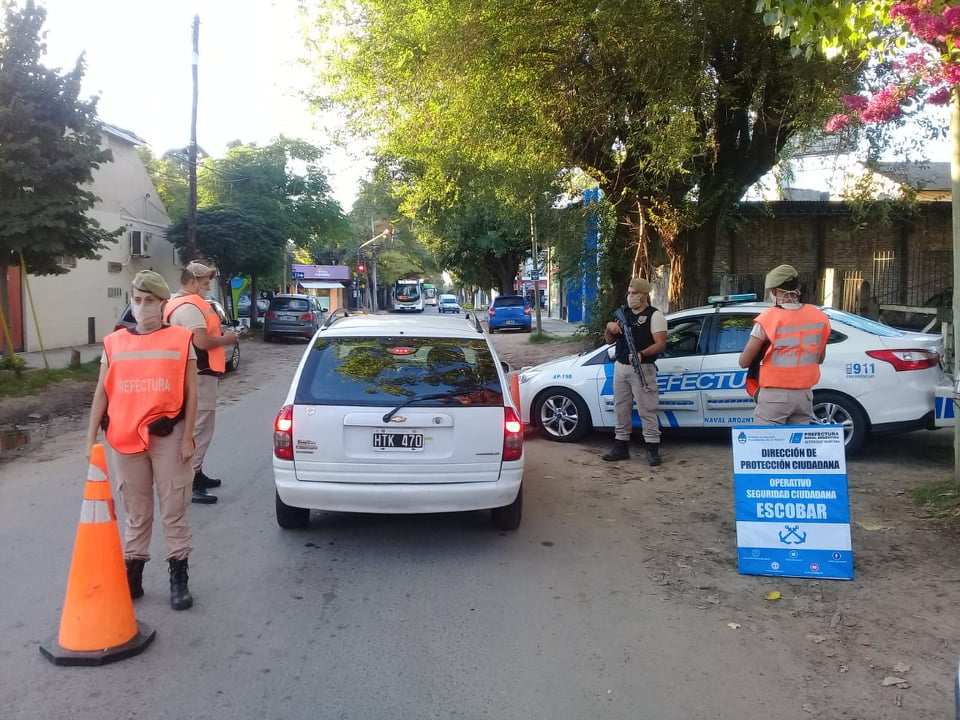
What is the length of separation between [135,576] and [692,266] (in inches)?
384

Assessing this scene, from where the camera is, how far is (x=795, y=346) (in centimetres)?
577

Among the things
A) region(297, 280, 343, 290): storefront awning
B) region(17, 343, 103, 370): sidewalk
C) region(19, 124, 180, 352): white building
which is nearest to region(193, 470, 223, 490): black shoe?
region(17, 343, 103, 370): sidewalk

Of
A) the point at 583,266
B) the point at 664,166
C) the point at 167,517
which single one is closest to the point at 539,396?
the point at 664,166

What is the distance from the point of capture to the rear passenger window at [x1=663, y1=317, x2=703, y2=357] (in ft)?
29.3

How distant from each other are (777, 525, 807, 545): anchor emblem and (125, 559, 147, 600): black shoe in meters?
3.90

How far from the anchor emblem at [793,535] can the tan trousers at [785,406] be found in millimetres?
921

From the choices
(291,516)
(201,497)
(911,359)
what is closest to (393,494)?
(291,516)

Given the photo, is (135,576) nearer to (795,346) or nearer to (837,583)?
(837,583)

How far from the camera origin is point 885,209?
16.5m

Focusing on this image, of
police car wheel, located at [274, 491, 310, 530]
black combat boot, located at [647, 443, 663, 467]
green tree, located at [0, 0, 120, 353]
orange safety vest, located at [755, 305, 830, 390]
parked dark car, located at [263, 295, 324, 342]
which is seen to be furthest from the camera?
parked dark car, located at [263, 295, 324, 342]

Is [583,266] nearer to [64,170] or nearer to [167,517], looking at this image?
[64,170]

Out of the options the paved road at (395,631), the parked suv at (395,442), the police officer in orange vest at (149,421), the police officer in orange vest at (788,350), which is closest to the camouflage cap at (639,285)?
the police officer in orange vest at (788,350)

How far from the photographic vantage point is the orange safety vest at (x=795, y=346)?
577cm

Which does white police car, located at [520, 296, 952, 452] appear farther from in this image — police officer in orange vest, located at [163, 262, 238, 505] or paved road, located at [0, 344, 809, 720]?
police officer in orange vest, located at [163, 262, 238, 505]
